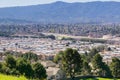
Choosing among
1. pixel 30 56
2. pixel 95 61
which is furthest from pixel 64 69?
pixel 30 56

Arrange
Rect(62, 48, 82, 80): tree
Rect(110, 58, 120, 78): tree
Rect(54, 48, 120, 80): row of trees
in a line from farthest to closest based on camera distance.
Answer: Rect(110, 58, 120, 78): tree
Rect(54, 48, 120, 80): row of trees
Rect(62, 48, 82, 80): tree

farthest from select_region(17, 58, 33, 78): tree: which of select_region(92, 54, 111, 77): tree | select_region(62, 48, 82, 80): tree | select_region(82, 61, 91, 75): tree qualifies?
select_region(92, 54, 111, 77): tree

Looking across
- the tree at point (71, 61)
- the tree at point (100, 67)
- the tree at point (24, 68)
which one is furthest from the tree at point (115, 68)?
the tree at point (24, 68)

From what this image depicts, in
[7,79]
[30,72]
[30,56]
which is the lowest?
[30,56]

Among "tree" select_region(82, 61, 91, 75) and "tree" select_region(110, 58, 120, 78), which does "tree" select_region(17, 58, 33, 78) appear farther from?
"tree" select_region(110, 58, 120, 78)

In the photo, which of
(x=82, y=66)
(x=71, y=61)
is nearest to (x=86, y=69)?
(x=82, y=66)

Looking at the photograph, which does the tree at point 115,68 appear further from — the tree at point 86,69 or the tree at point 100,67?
the tree at point 86,69

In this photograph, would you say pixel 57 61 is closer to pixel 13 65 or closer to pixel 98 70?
pixel 98 70

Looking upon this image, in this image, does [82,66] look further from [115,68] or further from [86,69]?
[115,68]
